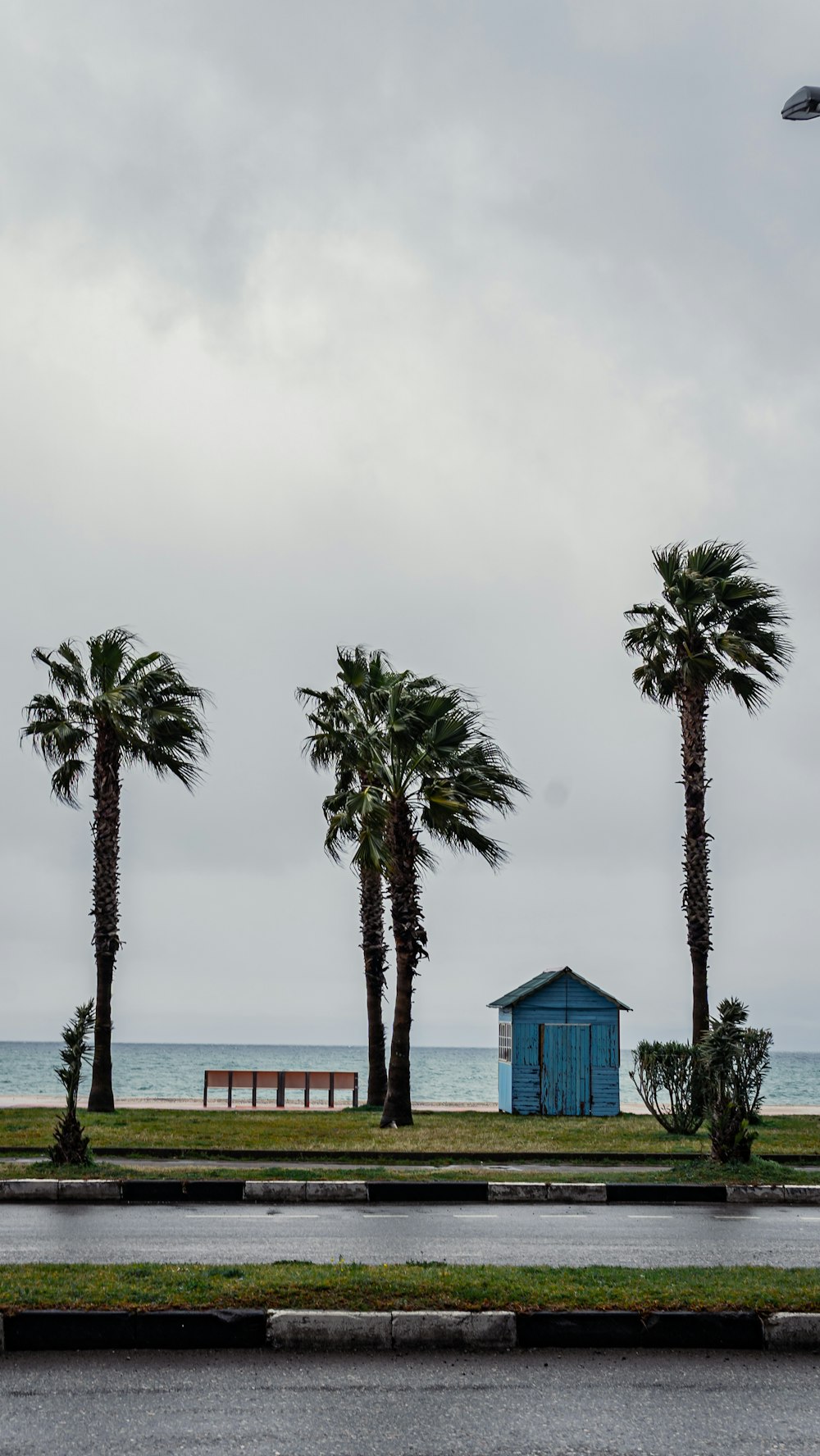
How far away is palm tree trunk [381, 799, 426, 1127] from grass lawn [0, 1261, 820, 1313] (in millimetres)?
14336

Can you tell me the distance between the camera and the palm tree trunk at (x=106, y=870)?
26.2 m

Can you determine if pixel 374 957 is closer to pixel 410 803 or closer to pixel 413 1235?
pixel 410 803

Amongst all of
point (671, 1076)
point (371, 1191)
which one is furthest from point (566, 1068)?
point (371, 1191)

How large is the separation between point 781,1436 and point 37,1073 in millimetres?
98211

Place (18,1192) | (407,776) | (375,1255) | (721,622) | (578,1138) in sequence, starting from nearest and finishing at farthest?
(375,1255)
(18,1192)
(578,1138)
(407,776)
(721,622)

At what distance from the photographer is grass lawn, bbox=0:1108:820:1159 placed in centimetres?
1738

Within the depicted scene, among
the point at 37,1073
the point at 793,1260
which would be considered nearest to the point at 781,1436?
the point at 793,1260

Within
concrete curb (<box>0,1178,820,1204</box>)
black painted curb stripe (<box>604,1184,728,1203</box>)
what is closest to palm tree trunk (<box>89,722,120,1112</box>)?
concrete curb (<box>0,1178,820,1204</box>)

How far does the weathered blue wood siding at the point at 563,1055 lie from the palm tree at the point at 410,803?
16.2ft

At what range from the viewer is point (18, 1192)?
12719 millimetres

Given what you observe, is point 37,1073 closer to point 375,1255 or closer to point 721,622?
point 721,622

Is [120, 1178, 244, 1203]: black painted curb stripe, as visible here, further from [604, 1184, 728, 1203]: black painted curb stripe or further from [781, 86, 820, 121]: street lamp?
[781, 86, 820, 121]: street lamp

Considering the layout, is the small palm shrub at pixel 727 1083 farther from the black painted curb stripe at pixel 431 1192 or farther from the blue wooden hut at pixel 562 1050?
the blue wooden hut at pixel 562 1050

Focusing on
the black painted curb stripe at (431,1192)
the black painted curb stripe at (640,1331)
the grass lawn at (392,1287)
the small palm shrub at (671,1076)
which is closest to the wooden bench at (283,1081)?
the small palm shrub at (671,1076)
